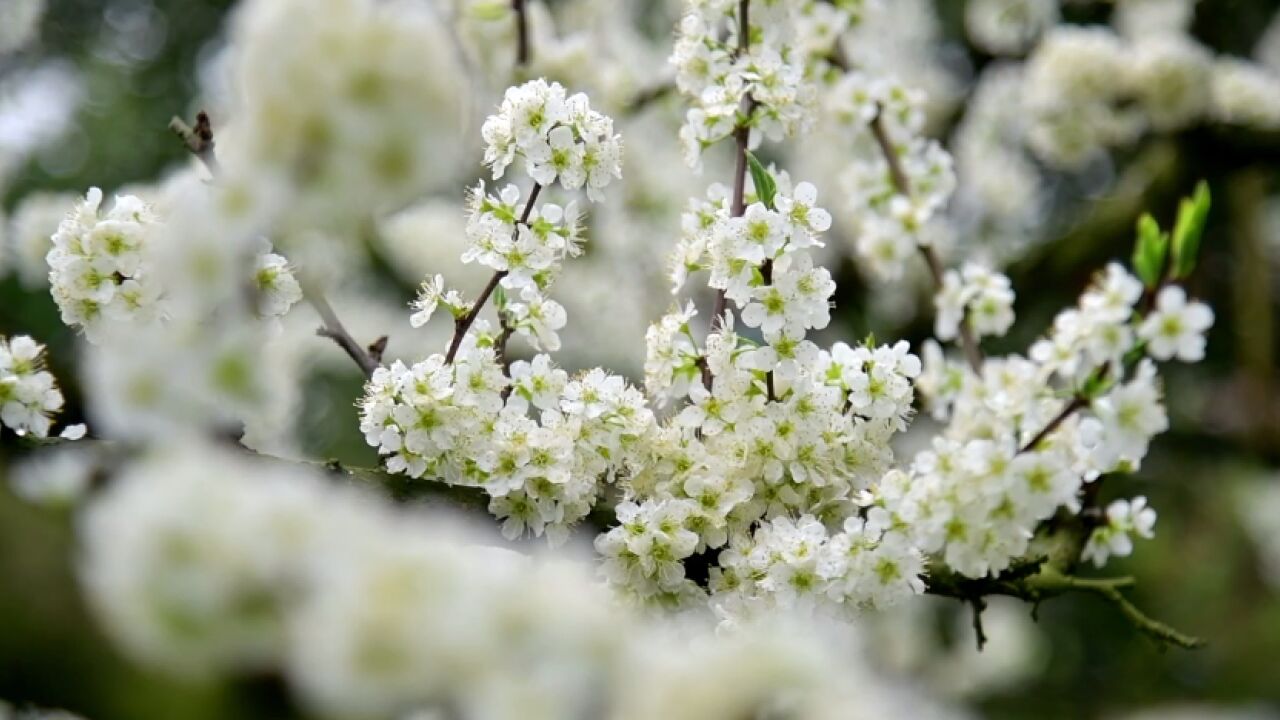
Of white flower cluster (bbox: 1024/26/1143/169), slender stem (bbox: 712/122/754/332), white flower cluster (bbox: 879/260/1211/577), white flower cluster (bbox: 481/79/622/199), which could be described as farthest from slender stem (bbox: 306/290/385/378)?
white flower cluster (bbox: 1024/26/1143/169)

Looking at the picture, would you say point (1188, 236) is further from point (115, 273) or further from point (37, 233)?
point (37, 233)

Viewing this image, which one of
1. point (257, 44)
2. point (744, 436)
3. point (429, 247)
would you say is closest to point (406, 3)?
point (257, 44)

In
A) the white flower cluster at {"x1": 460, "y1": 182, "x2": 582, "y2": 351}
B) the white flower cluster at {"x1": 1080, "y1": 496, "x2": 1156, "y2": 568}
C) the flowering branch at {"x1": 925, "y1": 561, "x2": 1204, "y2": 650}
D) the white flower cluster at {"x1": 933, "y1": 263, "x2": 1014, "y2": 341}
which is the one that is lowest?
the flowering branch at {"x1": 925, "y1": 561, "x2": 1204, "y2": 650}

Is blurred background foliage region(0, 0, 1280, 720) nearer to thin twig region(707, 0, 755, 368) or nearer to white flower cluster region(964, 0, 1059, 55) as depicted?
white flower cluster region(964, 0, 1059, 55)

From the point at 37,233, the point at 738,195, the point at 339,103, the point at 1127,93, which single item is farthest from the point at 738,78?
the point at 1127,93

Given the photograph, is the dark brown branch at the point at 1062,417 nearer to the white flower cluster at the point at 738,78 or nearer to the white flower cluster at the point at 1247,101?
the white flower cluster at the point at 738,78

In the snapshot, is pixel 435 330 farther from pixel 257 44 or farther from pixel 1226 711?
pixel 257 44
